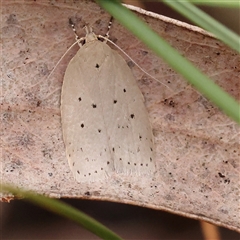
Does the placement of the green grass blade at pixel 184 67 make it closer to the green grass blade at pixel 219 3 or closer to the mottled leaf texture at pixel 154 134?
the green grass blade at pixel 219 3

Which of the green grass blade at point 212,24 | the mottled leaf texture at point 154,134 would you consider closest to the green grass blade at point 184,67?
the green grass blade at point 212,24

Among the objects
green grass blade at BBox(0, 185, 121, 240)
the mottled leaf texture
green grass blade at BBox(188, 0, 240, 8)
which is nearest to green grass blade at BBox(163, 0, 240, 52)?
green grass blade at BBox(188, 0, 240, 8)

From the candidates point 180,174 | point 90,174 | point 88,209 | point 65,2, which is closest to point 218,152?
point 180,174

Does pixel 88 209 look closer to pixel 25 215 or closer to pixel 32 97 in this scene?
pixel 25 215

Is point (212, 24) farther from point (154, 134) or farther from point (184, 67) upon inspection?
point (154, 134)

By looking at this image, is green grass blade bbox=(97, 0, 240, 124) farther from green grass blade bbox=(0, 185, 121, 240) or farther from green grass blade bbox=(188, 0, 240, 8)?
green grass blade bbox=(0, 185, 121, 240)
